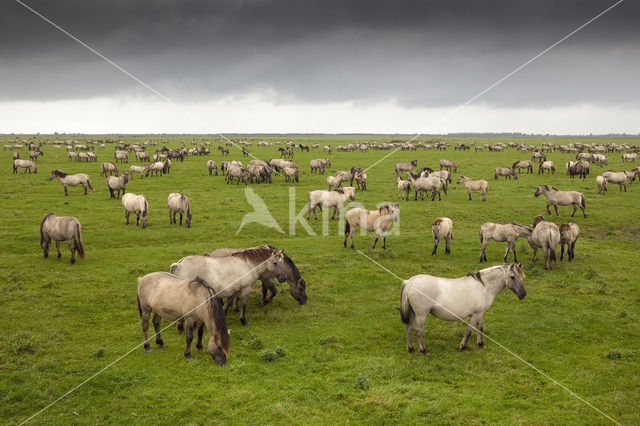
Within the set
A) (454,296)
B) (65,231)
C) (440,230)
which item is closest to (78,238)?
(65,231)

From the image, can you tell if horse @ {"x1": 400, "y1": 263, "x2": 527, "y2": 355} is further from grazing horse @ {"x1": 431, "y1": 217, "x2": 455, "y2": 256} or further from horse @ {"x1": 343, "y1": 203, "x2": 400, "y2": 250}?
horse @ {"x1": 343, "y1": 203, "x2": 400, "y2": 250}

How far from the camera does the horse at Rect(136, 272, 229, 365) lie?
29.9ft

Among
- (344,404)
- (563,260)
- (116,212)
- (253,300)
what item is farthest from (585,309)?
(116,212)

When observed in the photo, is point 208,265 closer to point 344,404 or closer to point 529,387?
point 344,404

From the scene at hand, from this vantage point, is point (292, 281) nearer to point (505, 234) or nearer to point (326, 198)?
point (505, 234)

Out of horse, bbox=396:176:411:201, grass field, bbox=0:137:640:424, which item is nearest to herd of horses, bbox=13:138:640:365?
grass field, bbox=0:137:640:424

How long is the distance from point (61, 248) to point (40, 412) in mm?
13906

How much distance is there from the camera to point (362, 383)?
856 cm

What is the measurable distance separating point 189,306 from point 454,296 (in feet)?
21.7

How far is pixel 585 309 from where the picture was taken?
12617mm

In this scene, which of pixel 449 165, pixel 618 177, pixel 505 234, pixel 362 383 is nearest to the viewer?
pixel 362 383

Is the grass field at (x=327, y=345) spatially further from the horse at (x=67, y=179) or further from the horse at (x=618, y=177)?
the horse at (x=618, y=177)

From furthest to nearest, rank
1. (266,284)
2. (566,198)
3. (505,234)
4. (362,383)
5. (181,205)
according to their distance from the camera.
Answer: (566,198)
(181,205)
(505,234)
(266,284)
(362,383)

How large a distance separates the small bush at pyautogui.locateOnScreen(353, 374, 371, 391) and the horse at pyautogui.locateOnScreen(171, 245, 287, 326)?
433 cm
